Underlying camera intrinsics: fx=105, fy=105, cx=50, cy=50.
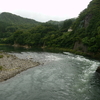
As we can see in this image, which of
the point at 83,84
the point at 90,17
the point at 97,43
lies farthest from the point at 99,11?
the point at 83,84

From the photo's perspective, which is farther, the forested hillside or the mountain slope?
the forested hillside

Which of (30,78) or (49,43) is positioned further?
(49,43)

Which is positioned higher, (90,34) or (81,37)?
(90,34)

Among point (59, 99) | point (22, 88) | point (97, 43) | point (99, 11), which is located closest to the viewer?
point (59, 99)

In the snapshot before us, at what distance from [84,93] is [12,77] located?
661 inches

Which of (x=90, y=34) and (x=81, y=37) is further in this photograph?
(x=81, y=37)

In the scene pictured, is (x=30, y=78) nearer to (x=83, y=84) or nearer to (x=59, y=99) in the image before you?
(x=59, y=99)

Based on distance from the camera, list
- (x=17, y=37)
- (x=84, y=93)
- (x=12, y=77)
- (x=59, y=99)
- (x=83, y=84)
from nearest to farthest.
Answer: (x=59, y=99)
(x=84, y=93)
(x=83, y=84)
(x=12, y=77)
(x=17, y=37)

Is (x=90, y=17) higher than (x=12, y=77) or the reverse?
higher

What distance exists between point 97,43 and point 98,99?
4631 cm

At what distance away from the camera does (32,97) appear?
17.5 m

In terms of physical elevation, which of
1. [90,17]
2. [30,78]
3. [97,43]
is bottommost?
[30,78]

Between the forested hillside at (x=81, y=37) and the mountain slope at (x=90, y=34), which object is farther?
the forested hillside at (x=81, y=37)

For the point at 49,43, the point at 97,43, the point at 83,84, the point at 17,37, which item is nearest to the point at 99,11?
the point at 97,43
